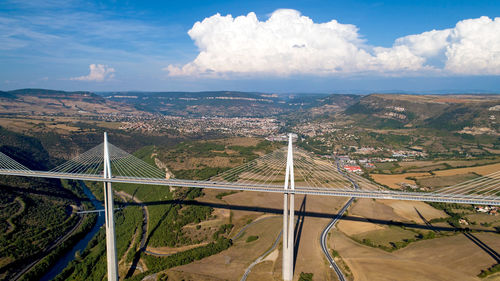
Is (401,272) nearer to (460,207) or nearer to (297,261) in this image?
(297,261)

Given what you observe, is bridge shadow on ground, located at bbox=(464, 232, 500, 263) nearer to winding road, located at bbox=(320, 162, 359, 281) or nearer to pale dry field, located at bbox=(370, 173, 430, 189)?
winding road, located at bbox=(320, 162, 359, 281)

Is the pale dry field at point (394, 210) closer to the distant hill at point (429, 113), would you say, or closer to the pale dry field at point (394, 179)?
the pale dry field at point (394, 179)

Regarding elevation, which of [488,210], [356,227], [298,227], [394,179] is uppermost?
[488,210]

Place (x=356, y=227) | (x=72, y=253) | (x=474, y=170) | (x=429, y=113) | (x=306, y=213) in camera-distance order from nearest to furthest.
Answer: (x=356, y=227) → (x=72, y=253) → (x=306, y=213) → (x=474, y=170) → (x=429, y=113)

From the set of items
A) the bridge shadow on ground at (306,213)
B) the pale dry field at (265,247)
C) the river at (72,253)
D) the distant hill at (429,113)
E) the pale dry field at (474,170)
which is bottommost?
the river at (72,253)

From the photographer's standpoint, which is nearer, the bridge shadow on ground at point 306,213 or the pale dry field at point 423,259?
the pale dry field at point 423,259

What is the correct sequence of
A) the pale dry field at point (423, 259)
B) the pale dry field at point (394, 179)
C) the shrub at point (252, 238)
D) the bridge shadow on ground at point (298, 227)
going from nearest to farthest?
the pale dry field at point (423, 259) → the bridge shadow on ground at point (298, 227) → the shrub at point (252, 238) → the pale dry field at point (394, 179)

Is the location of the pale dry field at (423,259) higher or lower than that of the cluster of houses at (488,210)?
lower

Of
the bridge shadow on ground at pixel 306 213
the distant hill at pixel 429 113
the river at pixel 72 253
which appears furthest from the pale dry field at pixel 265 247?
the distant hill at pixel 429 113

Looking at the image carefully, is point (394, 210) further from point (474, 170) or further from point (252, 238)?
point (474, 170)

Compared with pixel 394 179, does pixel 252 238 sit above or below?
below

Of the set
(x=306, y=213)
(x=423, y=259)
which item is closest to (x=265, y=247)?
(x=306, y=213)

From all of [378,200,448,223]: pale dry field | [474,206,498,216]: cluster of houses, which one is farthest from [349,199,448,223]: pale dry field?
[474,206,498,216]: cluster of houses
